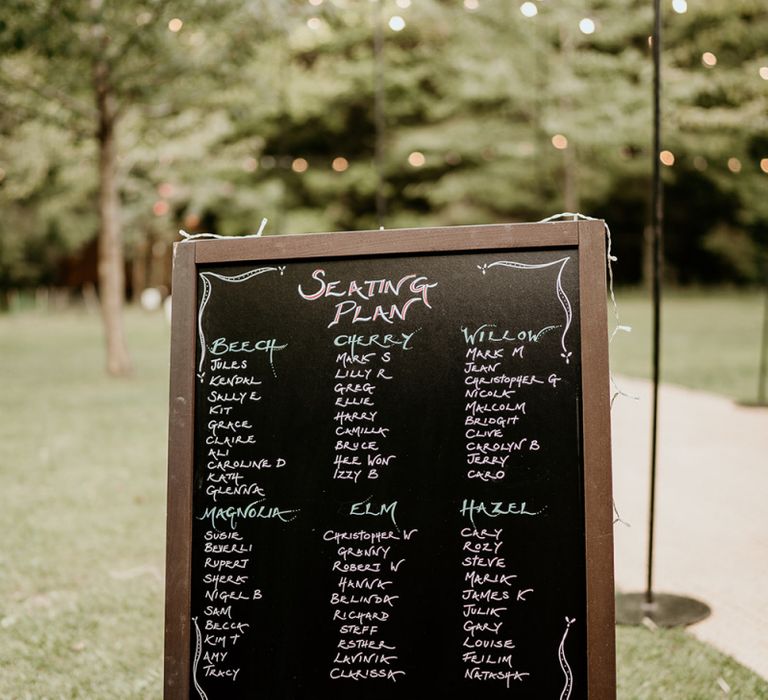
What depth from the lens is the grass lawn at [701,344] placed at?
9.80 m

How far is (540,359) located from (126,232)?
2494 cm

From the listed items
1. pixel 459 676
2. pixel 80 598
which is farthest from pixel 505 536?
pixel 80 598

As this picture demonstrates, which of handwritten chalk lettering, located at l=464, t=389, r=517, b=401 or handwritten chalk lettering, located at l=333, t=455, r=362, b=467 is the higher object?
handwritten chalk lettering, located at l=464, t=389, r=517, b=401

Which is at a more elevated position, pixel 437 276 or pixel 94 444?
pixel 437 276

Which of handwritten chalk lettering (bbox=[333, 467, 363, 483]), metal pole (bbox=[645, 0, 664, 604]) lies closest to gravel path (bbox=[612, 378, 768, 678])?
metal pole (bbox=[645, 0, 664, 604])

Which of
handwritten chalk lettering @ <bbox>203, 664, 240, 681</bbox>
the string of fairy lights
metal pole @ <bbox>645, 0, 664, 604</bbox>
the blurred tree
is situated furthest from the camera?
the string of fairy lights

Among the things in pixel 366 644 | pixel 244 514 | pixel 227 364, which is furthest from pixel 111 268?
pixel 366 644

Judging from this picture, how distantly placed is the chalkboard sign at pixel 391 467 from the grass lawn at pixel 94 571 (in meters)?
0.84

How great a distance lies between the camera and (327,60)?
25.2 meters

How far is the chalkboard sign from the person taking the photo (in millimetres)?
2068

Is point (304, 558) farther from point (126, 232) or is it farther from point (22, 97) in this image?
point (126, 232)

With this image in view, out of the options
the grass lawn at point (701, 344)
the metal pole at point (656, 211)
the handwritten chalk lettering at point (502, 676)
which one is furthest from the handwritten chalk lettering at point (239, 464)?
the grass lawn at point (701, 344)

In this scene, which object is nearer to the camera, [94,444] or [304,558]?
[304,558]

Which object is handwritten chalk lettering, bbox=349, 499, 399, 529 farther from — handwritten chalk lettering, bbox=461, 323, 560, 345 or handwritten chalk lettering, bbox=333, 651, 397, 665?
handwritten chalk lettering, bbox=461, 323, 560, 345
